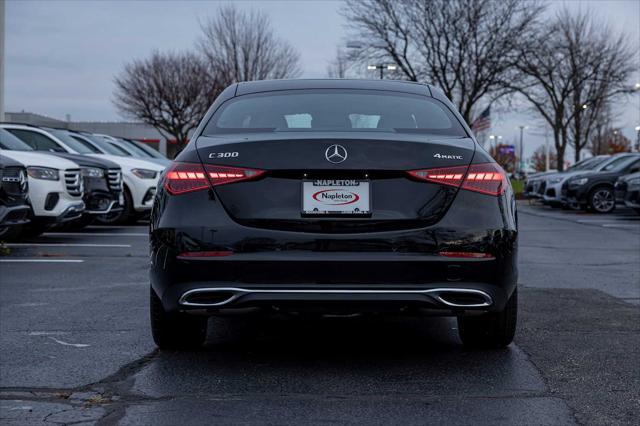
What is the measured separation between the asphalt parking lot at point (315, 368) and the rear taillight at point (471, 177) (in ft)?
3.03

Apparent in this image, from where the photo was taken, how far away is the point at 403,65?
127 feet

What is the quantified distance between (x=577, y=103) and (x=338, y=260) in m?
39.0

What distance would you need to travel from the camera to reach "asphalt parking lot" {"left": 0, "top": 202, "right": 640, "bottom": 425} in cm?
391

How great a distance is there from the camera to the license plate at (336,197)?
4352mm

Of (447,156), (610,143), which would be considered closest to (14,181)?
(447,156)

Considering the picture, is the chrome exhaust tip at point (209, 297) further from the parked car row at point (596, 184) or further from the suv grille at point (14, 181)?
the parked car row at point (596, 184)

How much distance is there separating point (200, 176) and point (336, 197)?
0.68m

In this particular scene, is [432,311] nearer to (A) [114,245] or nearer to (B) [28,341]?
(B) [28,341]

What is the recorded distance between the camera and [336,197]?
4355 mm

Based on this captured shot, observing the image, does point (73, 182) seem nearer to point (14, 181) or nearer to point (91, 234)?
point (14, 181)

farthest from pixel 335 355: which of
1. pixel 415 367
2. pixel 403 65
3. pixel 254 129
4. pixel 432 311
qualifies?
pixel 403 65

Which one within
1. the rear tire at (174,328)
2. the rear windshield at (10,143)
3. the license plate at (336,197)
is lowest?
the rear tire at (174,328)

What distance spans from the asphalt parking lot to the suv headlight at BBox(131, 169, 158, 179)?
9.07m

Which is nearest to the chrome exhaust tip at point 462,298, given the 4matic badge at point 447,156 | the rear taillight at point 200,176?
the 4matic badge at point 447,156
